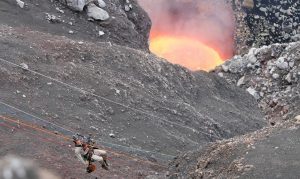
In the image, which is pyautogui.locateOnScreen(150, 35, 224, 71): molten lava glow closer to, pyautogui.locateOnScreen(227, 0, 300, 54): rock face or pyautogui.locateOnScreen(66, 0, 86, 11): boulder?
pyautogui.locateOnScreen(227, 0, 300, 54): rock face

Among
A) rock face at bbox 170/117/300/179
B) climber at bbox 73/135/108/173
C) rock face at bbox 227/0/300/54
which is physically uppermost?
rock face at bbox 227/0/300/54

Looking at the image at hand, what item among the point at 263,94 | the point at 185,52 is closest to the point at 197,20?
the point at 185,52

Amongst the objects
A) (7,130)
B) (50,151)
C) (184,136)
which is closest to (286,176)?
(50,151)

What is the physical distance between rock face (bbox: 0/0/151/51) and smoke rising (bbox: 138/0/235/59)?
22.4 ft

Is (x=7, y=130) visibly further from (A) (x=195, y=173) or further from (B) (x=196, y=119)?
(B) (x=196, y=119)

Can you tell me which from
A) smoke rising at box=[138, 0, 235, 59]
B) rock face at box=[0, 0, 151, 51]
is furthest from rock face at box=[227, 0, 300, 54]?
rock face at box=[0, 0, 151, 51]

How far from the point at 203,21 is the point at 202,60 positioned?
353 cm

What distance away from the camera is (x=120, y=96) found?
20844mm

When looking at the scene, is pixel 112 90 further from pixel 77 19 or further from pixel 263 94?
pixel 263 94

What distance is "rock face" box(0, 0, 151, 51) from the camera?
81.4 ft

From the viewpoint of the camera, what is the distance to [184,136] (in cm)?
2072

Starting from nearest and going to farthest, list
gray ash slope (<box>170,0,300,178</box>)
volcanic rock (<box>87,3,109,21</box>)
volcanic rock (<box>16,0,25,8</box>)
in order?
gray ash slope (<box>170,0,300,178</box>) < volcanic rock (<box>16,0,25,8</box>) < volcanic rock (<box>87,3,109,21</box>)

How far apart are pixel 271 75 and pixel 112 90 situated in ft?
41.3

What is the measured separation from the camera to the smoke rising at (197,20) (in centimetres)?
3681
